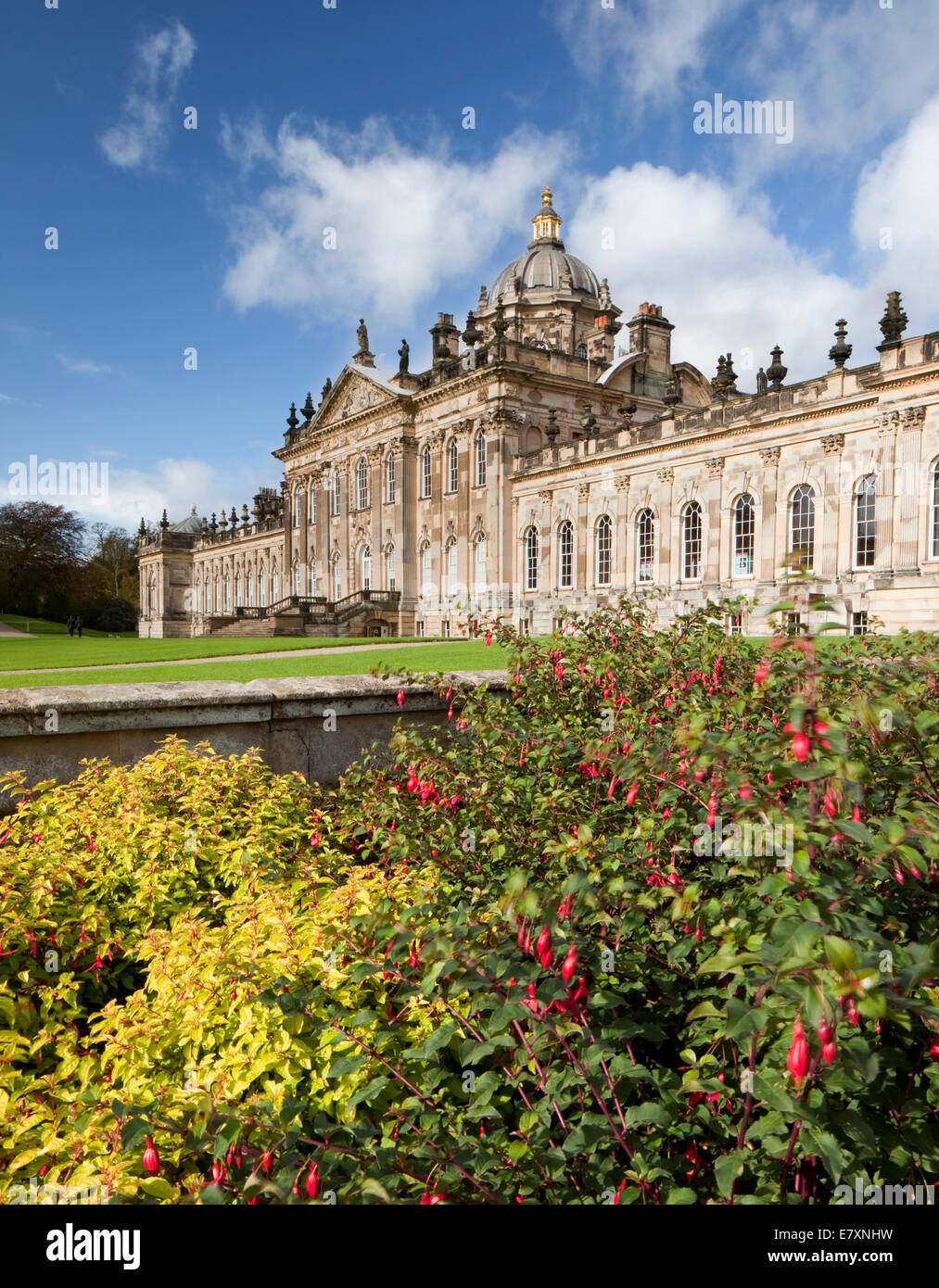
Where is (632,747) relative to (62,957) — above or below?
above

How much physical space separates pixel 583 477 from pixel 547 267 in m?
26.8

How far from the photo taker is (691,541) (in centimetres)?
3173

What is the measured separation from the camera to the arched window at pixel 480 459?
4097 cm

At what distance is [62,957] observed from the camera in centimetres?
389

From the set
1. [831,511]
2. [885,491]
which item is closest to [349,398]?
[831,511]

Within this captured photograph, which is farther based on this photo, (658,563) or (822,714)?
(658,563)

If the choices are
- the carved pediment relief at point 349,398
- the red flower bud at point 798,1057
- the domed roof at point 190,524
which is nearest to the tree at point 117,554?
the domed roof at point 190,524

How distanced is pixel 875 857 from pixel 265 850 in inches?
126

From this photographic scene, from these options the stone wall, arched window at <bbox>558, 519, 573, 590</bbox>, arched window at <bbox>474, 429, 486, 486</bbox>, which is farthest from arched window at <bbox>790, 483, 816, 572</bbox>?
the stone wall

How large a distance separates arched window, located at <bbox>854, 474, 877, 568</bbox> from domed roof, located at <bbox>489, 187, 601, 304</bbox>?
109 ft

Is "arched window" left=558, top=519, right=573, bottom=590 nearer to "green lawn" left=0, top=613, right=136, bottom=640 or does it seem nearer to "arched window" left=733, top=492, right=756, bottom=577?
"arched window" left=733, top=492, right=756, bottom=577

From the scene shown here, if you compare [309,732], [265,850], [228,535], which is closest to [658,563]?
[309,732]

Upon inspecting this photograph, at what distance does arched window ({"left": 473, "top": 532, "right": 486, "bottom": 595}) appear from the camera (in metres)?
40.9

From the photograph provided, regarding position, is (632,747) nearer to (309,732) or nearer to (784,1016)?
(784,1016)
